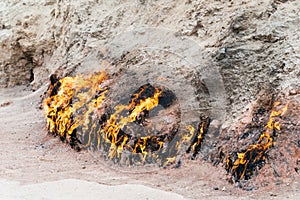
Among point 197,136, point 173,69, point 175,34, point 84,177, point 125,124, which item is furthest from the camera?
point 175,34

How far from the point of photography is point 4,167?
14.2 ft

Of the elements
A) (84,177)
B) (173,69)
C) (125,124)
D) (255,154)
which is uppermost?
(173,69)

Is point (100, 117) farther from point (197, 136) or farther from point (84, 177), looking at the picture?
point (197, 136)

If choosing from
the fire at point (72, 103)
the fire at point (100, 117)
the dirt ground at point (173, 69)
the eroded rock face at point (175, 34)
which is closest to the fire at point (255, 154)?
the dirt ground at point (173, 69)

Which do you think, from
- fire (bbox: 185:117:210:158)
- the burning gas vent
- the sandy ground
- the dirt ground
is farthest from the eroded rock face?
the sandy ground

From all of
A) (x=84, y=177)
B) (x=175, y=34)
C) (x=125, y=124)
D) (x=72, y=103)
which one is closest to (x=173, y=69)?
(x=175, y=34)

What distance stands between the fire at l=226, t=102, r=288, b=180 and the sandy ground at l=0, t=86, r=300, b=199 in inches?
5.5

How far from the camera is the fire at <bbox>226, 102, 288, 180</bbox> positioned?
3682mm

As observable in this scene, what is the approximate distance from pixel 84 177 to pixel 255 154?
169 cm

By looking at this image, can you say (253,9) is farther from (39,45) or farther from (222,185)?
(39,45)

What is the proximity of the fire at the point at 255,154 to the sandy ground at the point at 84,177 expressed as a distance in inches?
5.5

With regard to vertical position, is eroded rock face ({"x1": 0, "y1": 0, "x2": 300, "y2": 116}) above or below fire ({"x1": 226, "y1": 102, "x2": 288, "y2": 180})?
above

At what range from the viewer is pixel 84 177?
13.4ft

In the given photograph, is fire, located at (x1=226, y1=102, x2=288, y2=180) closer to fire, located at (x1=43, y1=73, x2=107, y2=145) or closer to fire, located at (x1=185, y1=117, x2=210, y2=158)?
fire, located at (x1=185, y1=117, x2=210, y2=158)
